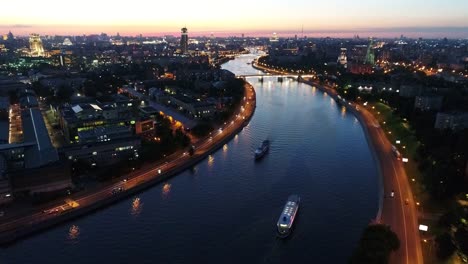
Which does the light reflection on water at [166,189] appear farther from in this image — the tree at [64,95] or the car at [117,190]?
the tree at [64,95]

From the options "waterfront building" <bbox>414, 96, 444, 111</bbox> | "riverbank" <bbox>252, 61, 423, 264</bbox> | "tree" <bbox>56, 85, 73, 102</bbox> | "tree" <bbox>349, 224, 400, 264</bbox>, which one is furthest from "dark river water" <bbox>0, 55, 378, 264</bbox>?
"tree" <bbox>56, 85, 73, 102</bbox>

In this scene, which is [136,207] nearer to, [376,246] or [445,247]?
[376,246]


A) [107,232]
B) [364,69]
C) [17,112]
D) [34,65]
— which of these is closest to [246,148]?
[107,232]

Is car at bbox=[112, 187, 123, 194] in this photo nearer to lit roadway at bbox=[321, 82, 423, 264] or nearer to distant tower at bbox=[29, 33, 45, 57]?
lit roadway at bbox=[321, 82, 423, 264]

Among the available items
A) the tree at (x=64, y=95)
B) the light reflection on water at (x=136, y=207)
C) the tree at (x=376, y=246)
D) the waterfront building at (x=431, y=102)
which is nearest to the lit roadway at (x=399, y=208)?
the tree at (x=376, y=246)

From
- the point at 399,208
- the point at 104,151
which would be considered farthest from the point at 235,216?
the point at 104,151

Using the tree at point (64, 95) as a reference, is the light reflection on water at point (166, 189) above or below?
below
